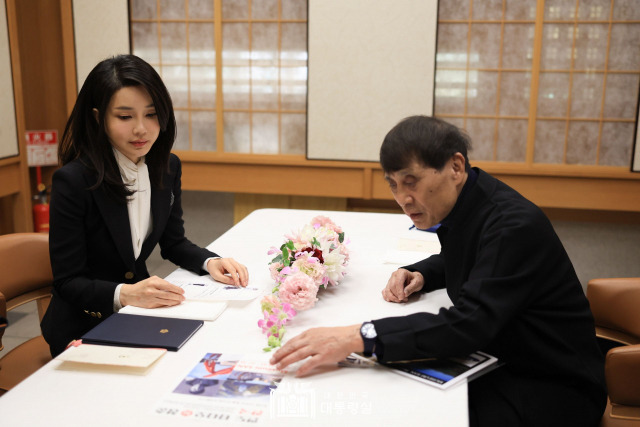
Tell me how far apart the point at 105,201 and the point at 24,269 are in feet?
1.30

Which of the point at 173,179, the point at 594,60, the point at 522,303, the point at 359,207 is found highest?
the point at 594,60

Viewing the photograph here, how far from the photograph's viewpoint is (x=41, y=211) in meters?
4.27

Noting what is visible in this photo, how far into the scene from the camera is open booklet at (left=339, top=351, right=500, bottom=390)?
3.98ft

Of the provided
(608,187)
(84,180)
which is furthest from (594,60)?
(84,180)

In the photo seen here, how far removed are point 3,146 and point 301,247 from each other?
9.84 feet

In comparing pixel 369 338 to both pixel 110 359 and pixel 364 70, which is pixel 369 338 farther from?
pixel 364 70

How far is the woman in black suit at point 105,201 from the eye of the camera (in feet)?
5.65

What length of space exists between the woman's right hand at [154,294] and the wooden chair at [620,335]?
1.07m

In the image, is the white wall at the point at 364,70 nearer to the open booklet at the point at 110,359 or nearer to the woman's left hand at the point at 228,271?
the woman's left hand at the point at 228,271

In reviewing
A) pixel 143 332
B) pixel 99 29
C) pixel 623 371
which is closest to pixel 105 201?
pixel 143 332

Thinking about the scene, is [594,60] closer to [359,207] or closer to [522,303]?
[359,207]

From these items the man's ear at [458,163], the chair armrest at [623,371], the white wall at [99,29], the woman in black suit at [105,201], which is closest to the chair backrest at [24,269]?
the woman in black suit at [105,201]

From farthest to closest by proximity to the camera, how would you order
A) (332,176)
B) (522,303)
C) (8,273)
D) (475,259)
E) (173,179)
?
(332,176)
(173,179)
(8,273)
(475,259)
(522,303)

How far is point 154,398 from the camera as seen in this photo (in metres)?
1.12
